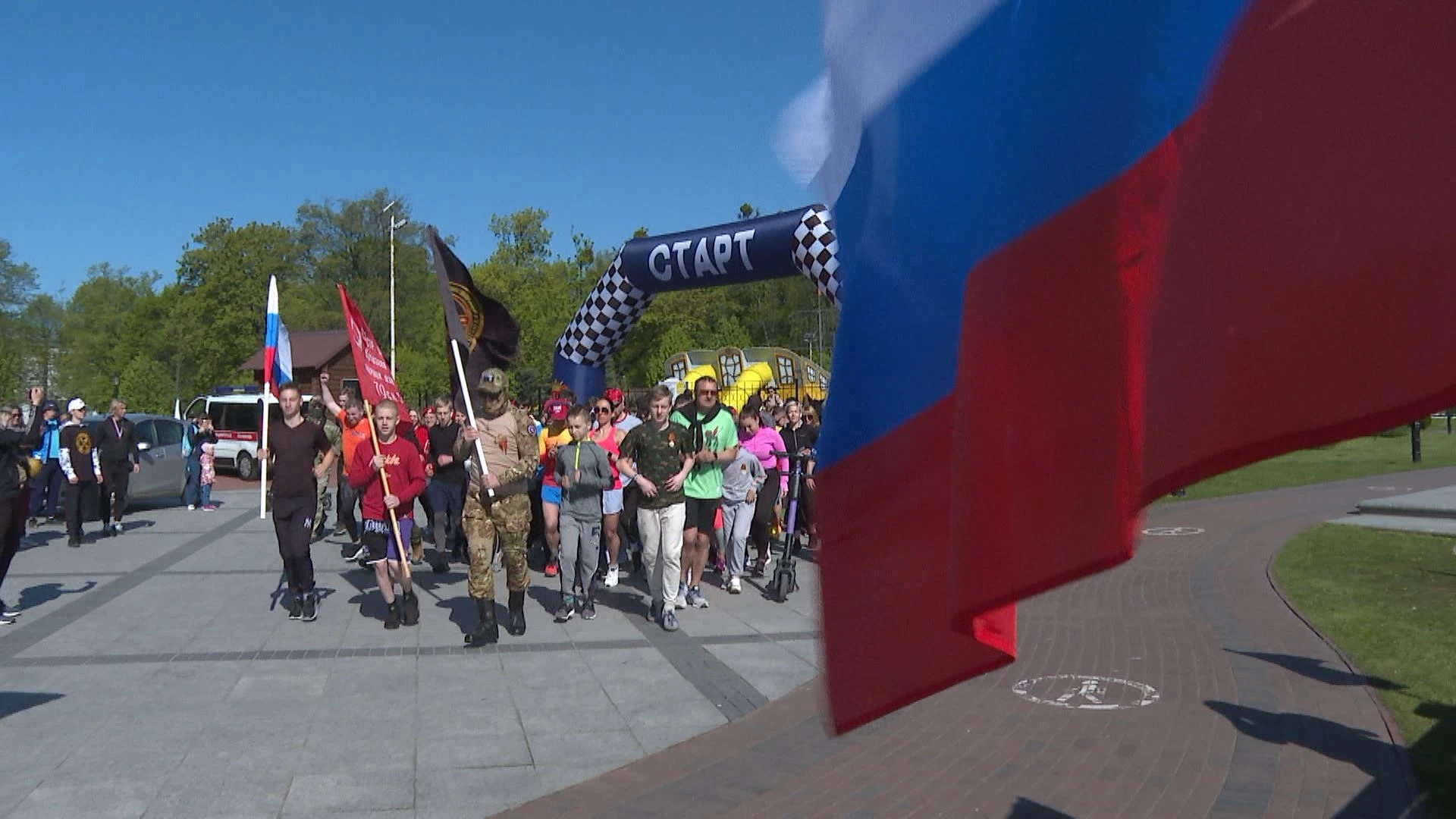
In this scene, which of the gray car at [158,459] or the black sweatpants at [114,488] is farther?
the gray car at [158,459]

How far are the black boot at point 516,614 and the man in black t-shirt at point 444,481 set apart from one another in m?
3.32

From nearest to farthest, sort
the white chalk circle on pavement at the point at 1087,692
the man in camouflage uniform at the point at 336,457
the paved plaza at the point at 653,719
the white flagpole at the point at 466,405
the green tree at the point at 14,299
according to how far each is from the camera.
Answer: the paved plaza at the point at 653,719
the white chalk circle on pavement at the point at 1087,692
the white flagpole at the point at 466,405
the man in camouflage uniform at the point at 336,457
the green tree at the point at 14,299

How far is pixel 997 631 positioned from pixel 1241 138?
2.72 feet

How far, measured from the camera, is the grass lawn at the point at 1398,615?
237 inches

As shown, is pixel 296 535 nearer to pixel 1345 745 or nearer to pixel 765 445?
pixel 765 445

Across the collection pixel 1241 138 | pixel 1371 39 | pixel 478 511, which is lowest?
pixel 478 511

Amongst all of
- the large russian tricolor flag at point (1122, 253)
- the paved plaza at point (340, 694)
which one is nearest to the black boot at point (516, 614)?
the paved plaza at point (340, 694)

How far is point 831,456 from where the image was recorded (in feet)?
6.73

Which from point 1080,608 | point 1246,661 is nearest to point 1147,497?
point 1246,661

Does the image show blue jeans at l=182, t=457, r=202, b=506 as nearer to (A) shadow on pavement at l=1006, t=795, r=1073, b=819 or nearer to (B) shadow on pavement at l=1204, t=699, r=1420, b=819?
(B) shadow on pavement at l=1204, t=699, r=1420, b=819

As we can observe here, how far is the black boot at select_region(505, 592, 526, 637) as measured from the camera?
877 centimetres

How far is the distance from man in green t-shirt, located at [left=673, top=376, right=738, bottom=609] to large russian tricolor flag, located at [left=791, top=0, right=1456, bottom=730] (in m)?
7.55

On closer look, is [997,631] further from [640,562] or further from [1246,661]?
[640,562]

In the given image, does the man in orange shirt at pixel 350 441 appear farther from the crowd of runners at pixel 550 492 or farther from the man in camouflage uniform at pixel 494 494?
the man in camouflage uniform at pixel 494 494
